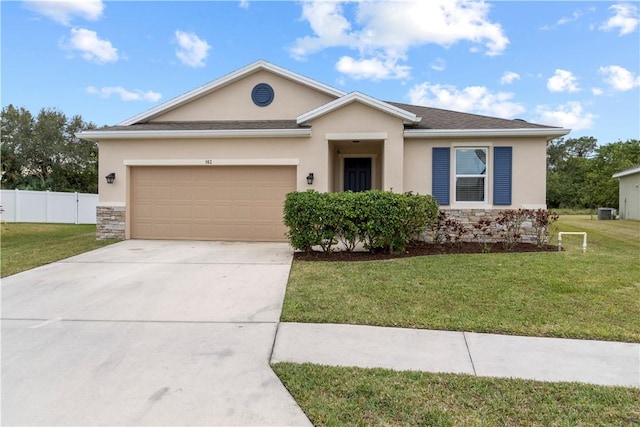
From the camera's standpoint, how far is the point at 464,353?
365 centimetres

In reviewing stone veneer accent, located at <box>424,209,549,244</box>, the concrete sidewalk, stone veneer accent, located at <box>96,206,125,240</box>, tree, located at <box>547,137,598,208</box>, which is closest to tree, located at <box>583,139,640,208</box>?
tree, located at <box>547,137,598,208</box>

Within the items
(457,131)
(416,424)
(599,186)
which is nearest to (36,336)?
(416,424)

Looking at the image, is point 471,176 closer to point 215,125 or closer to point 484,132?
point 484,132

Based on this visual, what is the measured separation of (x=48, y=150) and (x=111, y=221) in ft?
81.8

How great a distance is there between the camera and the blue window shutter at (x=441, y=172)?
1042cm

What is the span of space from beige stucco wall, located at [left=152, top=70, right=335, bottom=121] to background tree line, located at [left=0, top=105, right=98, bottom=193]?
2166cm

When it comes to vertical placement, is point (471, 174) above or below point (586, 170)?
below

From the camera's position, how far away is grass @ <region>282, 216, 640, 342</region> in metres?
4.37

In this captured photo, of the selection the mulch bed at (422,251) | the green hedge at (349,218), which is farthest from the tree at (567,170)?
the green hedge at (349,218)

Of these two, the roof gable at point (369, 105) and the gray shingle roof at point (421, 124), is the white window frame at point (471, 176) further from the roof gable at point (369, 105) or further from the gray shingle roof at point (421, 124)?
the roof gable at point (369, 105)

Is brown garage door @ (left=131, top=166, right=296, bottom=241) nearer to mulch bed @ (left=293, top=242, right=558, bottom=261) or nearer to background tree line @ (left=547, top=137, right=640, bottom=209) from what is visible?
mulch bed @ (left=293, top=242, right=558, bottom=261)

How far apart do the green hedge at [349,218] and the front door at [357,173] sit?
15.1 feet

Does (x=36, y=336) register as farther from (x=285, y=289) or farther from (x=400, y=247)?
(x=400, y=247)

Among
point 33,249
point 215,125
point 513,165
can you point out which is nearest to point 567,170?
point 513,165
